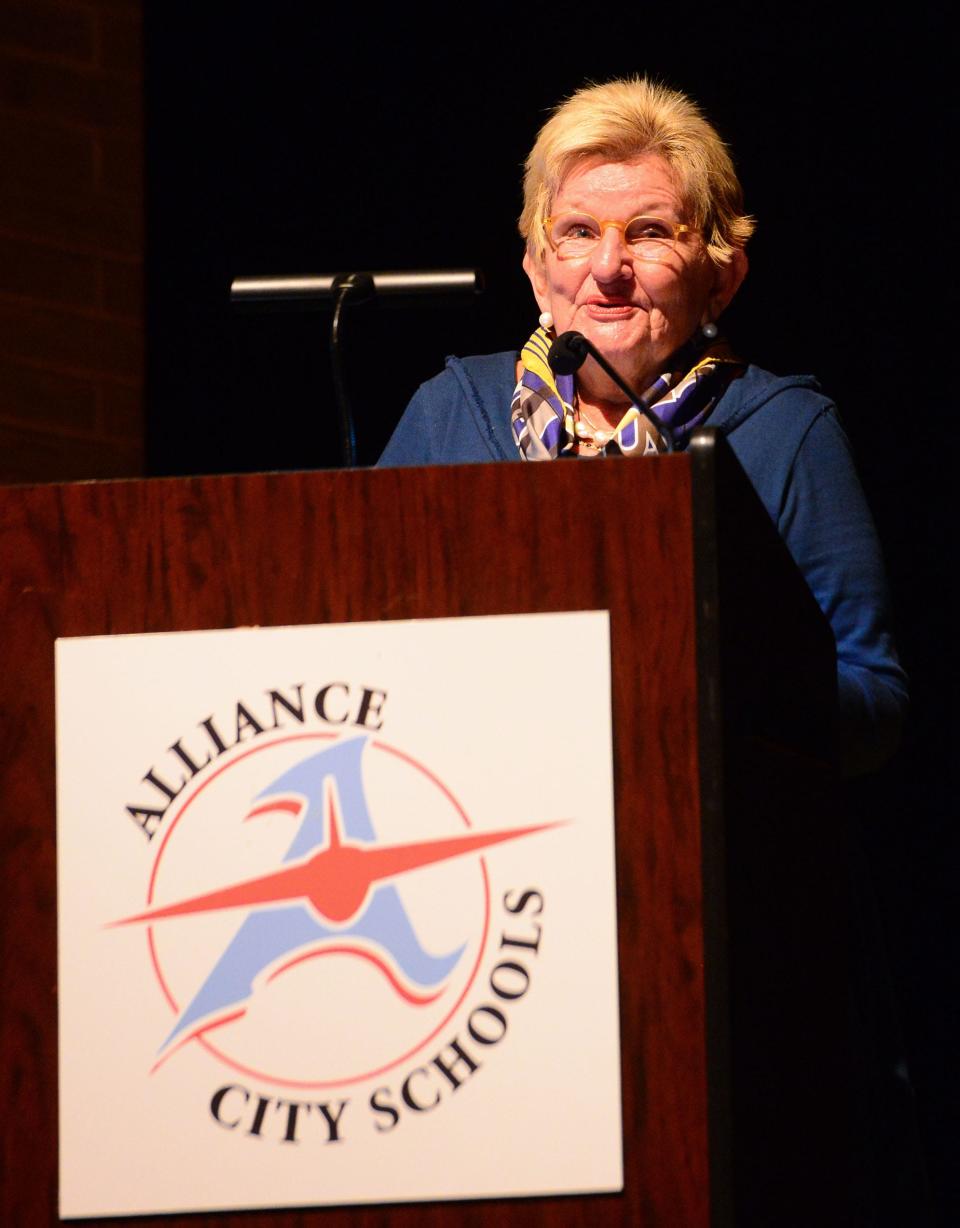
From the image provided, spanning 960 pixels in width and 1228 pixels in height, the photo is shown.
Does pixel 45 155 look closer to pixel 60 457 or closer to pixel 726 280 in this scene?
pixel 60 457

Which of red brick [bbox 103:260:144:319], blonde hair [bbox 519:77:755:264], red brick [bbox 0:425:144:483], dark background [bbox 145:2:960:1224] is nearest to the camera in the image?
blonde hair [bbox 519:77:755:264]

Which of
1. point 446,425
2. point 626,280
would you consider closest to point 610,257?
point 626,280

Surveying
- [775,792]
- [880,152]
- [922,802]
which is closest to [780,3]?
[880,152]

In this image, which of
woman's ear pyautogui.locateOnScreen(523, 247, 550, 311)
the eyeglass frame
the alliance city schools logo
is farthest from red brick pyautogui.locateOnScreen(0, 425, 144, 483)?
the alliance city schools logo

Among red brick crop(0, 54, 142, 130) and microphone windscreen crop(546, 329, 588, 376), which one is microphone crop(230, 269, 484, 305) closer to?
microphone windscreen crop(546, 329, 588, 376)

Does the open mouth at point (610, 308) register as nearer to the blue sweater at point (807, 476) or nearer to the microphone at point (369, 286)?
the blue sweater at point (807, 476)

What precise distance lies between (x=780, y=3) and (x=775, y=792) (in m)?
Answer: 1.87

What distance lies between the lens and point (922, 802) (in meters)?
2.82

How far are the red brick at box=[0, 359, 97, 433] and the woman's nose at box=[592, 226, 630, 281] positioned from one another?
1249 millimetres

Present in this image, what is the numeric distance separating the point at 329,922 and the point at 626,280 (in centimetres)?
102

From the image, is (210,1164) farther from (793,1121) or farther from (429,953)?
(793,1121)

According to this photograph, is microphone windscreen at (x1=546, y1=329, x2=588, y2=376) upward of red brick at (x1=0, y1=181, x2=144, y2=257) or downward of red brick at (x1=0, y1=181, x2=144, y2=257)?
downward

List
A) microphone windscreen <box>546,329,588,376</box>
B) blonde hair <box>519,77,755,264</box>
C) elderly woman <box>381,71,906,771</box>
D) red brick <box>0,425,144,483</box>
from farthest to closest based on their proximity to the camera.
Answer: red brick <box>0,425,144,483</box> < blonde hair <box>519,77,755,264</box> < elderly woman <box>381,71,906,771</box> < microphone windscreen <box>546,329,588,376</box>

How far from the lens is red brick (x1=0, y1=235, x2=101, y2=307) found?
303 cm
